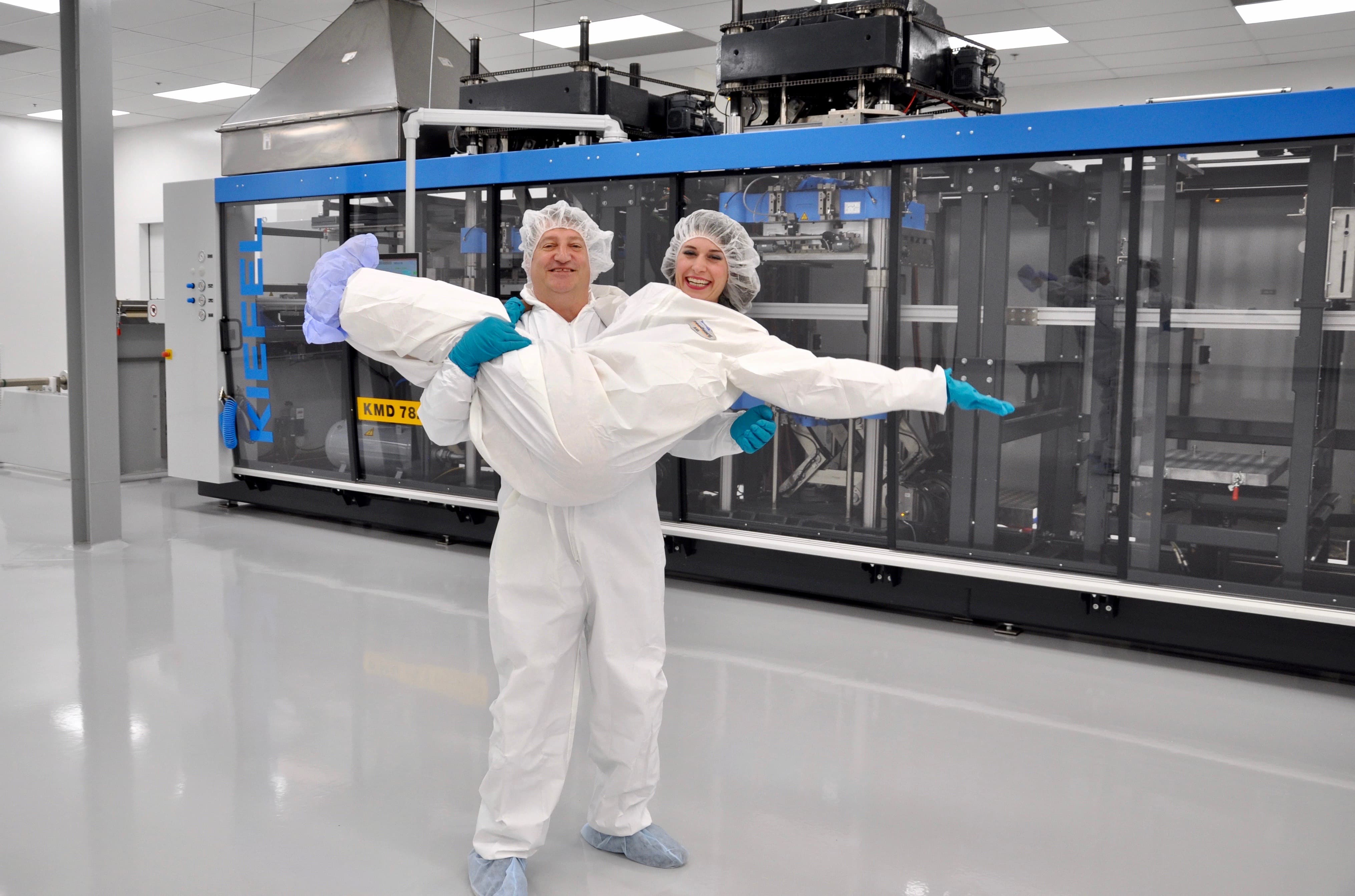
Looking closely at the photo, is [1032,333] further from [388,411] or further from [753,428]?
[388,411]

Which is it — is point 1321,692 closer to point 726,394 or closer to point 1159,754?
point 1159,754

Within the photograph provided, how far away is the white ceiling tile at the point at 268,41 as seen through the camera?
7.54 m

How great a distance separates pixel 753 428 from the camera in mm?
2283

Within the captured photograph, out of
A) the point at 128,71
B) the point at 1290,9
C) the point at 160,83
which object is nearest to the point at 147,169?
the point at 160,83

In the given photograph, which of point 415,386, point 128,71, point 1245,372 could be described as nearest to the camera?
point 1245,372

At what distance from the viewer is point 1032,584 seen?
3.87 m

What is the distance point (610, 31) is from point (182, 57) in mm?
3698

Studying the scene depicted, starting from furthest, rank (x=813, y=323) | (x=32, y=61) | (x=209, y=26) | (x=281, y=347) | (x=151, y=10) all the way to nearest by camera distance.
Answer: (x=32, y=61), (x=209, y=26), (x=151, y=10), (x=281, y=347), (x=813, y=323)

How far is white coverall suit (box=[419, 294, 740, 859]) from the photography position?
2.10 m

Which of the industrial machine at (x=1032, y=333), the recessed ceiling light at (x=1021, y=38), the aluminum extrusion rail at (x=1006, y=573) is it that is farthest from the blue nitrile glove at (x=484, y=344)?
the recessed ceiling light at (x=1021, y=38)

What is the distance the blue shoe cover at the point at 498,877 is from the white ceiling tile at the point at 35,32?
764 centimetres

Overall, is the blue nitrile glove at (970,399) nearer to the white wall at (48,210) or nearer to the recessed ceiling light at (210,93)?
the recessed ceiling light at (210,93)

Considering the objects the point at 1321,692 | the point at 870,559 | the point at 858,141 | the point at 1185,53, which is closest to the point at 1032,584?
the point at 870,559

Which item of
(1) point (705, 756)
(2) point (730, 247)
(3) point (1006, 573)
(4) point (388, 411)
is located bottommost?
(1) point (705, 756)
